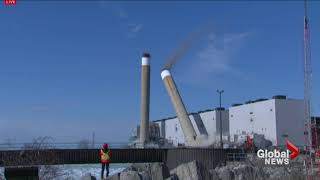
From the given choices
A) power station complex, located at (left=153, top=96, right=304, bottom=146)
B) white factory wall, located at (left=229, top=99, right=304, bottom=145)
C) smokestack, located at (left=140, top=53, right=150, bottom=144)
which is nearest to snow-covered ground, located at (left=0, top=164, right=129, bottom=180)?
smokestack, located at (left=140, top=53, right=150, bottom=144)

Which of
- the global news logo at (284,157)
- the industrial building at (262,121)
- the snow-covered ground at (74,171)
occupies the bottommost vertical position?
the snow-covered ground at (74,171)

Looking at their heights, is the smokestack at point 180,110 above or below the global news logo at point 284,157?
above

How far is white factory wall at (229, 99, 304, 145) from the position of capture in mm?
75750

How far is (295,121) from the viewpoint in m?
77.4

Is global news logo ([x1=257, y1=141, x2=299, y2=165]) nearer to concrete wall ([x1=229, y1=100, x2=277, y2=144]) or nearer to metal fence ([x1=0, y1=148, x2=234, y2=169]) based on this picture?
metal fence ([x1=0, y1=148, x2=234, y2=169])

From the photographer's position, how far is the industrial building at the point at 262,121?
75938mm

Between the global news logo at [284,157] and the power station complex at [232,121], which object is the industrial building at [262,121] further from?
the global news logo at [284,157]

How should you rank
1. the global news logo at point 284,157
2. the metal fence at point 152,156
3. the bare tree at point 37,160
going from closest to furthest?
1. the bare tree at point 37,160
2. the global news logo at point 284,157
3. the metal fence at point 152,156

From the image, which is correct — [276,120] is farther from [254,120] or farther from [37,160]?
[37,160]

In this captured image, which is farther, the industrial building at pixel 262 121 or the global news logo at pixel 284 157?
the industrial building at pixel 262 121

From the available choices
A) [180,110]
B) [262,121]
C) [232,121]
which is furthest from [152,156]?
[232,121]

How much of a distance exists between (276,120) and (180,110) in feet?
53.6

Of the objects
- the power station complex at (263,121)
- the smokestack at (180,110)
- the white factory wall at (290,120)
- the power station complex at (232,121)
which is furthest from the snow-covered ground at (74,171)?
the white factory wall at (290,120)

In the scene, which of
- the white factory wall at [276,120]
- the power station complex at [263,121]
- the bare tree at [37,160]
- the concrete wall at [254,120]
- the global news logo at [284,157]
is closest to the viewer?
the bare tree at [37,160]
